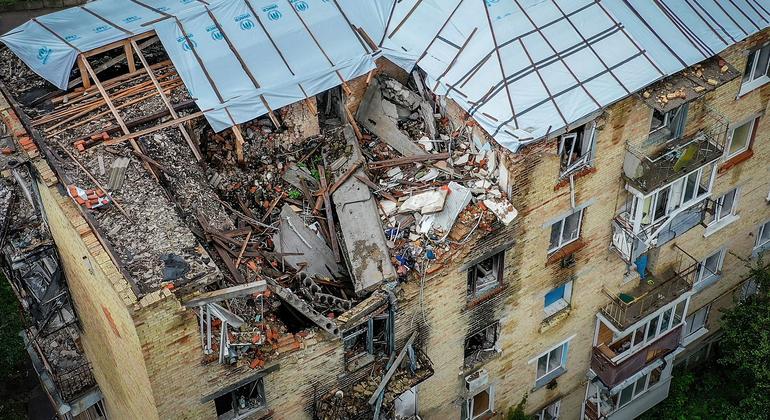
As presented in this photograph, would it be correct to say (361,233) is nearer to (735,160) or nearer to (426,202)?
(426,202)

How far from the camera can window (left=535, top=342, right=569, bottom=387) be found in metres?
30.1

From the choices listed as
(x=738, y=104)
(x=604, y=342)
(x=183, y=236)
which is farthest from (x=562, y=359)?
(x=183, y=236)

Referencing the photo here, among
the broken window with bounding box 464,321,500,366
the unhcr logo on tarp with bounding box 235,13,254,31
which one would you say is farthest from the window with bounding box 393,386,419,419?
Answer: the unhcr logo on tarp with bounding box 235,13,254,31

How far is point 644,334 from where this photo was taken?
30797 mm

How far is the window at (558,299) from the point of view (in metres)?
27.9

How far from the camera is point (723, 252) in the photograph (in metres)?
33.2

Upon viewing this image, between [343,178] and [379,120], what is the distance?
2724 millimetres

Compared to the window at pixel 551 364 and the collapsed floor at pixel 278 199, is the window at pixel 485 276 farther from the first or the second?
the window at pixel 551 364

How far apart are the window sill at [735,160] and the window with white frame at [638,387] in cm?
923

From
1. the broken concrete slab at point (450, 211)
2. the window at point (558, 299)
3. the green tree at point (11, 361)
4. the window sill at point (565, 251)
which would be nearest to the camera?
the broken concrete slab at point (450, 211)

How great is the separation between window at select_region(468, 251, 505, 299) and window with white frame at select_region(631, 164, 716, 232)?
4.90 meters

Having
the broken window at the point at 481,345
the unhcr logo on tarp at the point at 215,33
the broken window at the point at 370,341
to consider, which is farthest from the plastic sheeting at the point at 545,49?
the broken window at the point at 481,345

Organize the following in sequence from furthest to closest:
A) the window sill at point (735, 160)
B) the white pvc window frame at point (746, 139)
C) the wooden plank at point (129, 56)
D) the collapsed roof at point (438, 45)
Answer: the window sill at point (735, 160)
the white pvc window frame at point (746, 139)
the wooden plank at point (129, 56)
the collapsed roof at point (438, 45)

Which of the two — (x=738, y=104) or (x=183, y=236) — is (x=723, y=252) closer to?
(x=738, y=104)
